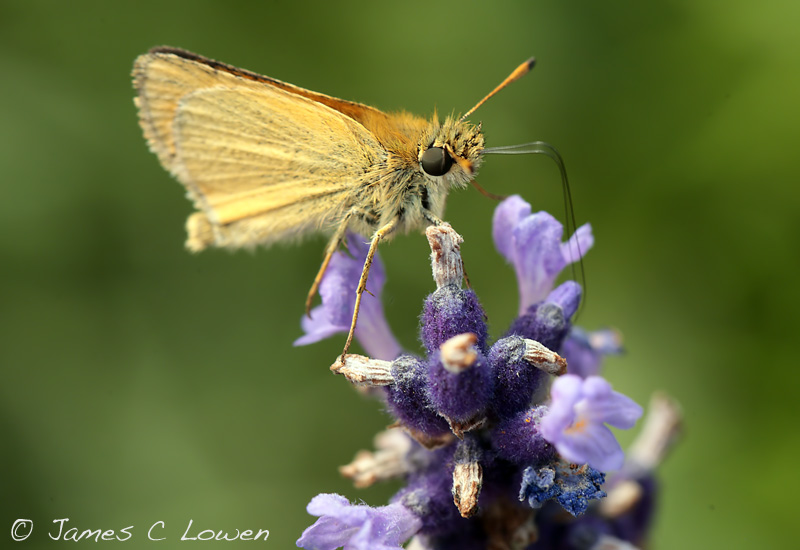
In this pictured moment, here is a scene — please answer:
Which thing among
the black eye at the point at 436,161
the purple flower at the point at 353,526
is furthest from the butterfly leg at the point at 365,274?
the purple flower at the point at 353,526

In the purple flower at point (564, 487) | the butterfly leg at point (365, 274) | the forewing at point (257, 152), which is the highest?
the forewing at point (257, 152)

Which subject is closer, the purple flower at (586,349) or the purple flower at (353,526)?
the purple flower at (353,526)

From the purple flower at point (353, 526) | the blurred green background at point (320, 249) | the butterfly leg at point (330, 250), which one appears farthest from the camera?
the blurred green background at point (320, 249)

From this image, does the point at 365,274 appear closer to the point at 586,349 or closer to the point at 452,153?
the point at 452,153

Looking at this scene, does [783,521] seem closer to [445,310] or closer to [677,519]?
[677,519]

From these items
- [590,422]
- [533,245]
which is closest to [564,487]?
[590,422]

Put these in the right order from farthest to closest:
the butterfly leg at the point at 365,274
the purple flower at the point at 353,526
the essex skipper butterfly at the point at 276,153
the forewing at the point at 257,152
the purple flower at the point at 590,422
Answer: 1. the forewing at the point at 257,152
2. the essex skipper butterfly at the point at 276,153
3. the butterfly leg at the point at 365,274
4. the purple flower at the point at 353,526
5. the purple flower at the point at 590,422

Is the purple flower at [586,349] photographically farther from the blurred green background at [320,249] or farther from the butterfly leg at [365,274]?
the blurred green background at [320,249]
